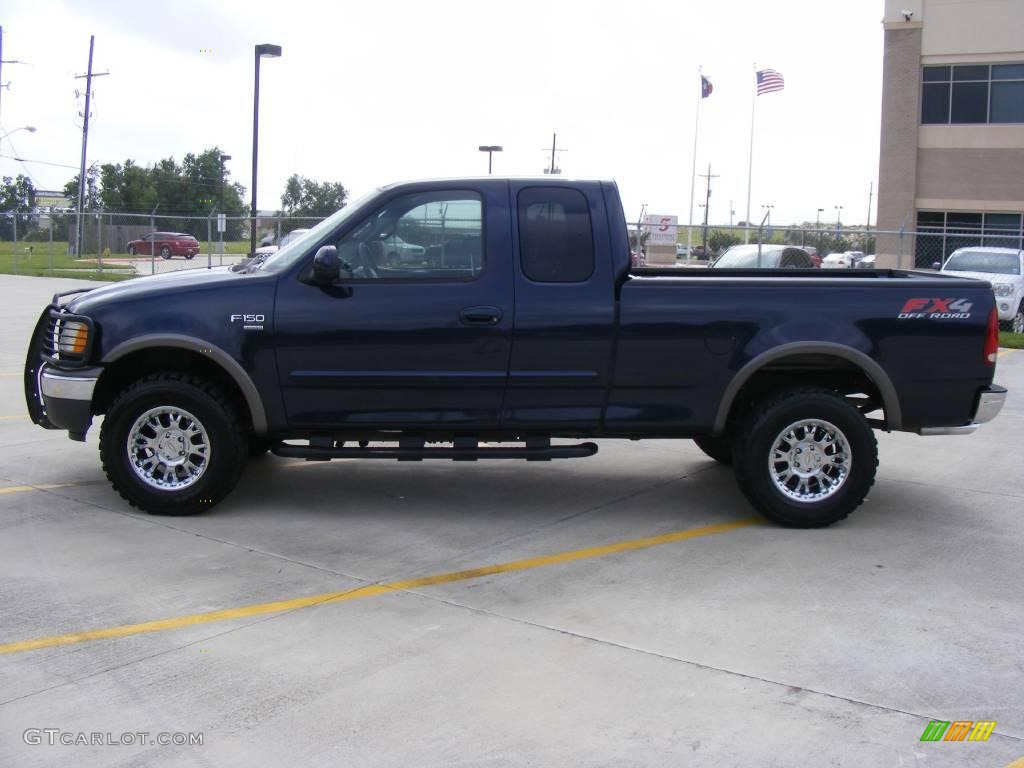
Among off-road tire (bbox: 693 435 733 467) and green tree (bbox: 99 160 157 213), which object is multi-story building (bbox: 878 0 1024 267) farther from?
green tree (bbox: 99 160 157 213)

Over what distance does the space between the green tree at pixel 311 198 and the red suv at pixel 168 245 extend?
413 cm

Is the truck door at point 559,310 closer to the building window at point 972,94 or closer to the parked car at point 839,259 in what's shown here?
the parked car at point 839,259

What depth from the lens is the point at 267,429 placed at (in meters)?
6.95

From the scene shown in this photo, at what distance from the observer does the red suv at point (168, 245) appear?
4571 cm

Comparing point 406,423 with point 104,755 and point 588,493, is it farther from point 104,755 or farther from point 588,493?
point 104,755

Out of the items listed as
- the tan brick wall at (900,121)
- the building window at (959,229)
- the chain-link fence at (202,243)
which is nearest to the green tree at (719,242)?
the chain-link fence at (202,243)

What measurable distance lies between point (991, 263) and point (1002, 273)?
1.06ft

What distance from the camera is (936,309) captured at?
271 inches

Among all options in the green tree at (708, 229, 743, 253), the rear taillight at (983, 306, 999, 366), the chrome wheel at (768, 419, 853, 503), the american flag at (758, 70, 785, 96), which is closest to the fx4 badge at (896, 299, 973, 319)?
the rear taillight at (983, 306, 999, 366)

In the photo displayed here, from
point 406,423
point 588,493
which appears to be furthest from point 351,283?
point 588,493

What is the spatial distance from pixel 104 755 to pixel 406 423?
3254 mm

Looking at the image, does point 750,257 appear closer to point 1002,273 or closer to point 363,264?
point 1002,273

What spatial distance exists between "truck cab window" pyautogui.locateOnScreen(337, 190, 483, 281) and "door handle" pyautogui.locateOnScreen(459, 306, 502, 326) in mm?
272

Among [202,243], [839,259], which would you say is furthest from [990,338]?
[202,243]
